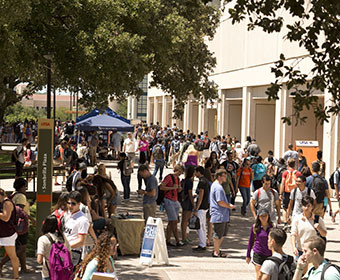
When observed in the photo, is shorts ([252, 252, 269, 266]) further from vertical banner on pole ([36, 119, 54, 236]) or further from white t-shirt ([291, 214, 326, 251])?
vertical banner on pole ([36, 119, 54, 236])

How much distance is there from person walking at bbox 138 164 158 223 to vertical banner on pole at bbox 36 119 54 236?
1.86 meters

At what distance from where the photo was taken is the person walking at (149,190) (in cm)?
1385

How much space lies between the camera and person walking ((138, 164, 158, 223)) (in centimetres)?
1385

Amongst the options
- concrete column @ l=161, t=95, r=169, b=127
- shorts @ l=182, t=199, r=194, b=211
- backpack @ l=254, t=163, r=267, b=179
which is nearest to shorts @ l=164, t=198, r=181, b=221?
shorts @ l=182, t=199, r=194, b=211

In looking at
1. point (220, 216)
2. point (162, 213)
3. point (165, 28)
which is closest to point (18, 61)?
point (165, 28)

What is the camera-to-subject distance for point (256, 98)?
3672 centimetres

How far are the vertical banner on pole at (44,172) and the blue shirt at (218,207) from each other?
3107 millimetres

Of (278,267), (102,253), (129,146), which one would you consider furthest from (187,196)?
(129,146)

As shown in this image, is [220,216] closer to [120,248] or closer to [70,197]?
[120,248]

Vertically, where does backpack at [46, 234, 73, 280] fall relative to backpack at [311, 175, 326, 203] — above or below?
below

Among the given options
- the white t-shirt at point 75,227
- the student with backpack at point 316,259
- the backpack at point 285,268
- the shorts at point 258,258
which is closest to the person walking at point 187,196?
the shorts at point 258,258

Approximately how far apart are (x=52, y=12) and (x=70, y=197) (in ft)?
27.7

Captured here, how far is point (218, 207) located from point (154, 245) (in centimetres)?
143

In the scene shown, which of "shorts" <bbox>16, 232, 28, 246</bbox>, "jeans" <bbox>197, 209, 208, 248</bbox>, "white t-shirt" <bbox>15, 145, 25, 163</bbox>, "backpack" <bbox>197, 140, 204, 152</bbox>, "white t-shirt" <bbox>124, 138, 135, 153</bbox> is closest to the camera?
"shorts" <bbox>16, 232, 28, 246</bbox>
